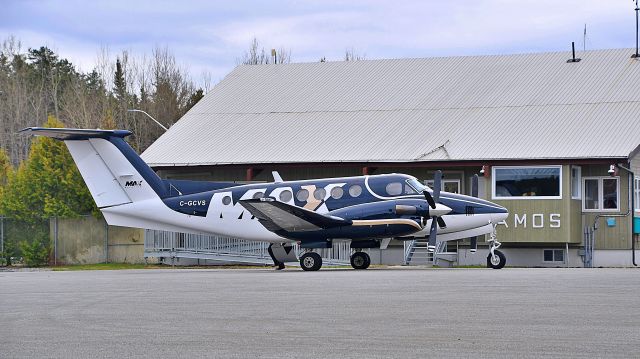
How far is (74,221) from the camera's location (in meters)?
42.8

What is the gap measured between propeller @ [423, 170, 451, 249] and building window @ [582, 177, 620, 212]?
31.9 ft

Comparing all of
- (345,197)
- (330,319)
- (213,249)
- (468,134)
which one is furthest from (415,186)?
(330,319)

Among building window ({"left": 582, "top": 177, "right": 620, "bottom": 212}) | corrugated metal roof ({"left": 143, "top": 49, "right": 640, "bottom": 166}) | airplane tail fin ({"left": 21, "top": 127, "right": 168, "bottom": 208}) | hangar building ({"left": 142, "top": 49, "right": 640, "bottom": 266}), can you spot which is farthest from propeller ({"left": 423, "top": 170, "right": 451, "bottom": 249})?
building window ({"left": 582, "top": 177, "right": 620, "bottom": 212})

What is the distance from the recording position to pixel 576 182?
3650 centimetres

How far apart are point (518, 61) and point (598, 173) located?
919cm

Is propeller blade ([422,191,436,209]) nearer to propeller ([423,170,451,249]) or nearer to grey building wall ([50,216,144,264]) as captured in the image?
propeller ([423,170,451,249])

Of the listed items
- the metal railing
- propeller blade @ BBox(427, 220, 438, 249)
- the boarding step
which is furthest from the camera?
the metal railing

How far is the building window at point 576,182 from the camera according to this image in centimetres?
3622

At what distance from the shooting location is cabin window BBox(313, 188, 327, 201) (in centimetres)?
3005

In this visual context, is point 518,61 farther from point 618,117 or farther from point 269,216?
point 269,216

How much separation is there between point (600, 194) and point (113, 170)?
51.9 feet

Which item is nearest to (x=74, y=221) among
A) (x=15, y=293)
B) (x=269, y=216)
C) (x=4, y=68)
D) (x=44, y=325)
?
(x=269, y=216)

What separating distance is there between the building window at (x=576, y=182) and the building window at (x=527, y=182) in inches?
21.1

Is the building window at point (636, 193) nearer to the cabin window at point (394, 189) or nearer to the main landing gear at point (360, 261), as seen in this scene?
the main landing gear at point (360, 261)
